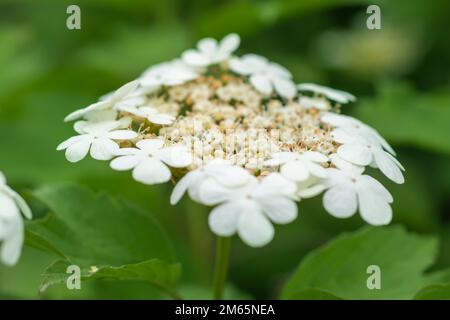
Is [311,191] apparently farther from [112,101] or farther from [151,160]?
[112,101]

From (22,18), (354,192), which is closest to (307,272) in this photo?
(354,192)

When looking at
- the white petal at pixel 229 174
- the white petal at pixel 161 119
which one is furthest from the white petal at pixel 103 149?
the white petal at pixel 229 174

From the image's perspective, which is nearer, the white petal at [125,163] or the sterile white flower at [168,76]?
the white petal at [125,163]

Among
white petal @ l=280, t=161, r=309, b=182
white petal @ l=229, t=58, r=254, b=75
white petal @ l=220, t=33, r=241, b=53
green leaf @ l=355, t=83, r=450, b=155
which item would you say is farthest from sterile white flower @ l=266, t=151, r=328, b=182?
green leaf @ l=355, t=83, r=450, b=155

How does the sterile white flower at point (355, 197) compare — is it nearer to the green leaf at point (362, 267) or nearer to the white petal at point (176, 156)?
the white petal at point (176, 156)

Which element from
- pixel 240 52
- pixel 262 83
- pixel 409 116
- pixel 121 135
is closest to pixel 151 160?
pixel 121 135

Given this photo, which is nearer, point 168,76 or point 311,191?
point 311,191
